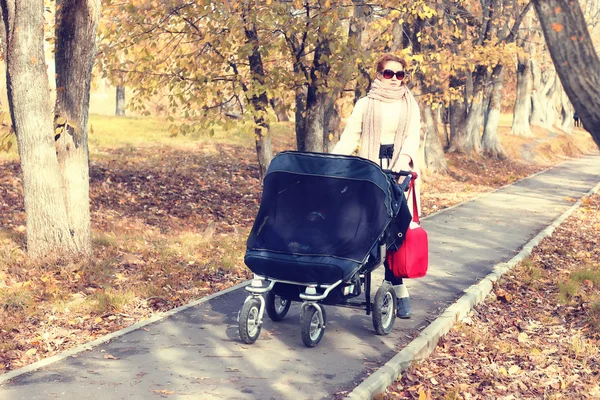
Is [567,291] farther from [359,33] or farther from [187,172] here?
[187,172]

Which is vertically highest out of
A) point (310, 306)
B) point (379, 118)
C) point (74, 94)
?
point (74, 94)

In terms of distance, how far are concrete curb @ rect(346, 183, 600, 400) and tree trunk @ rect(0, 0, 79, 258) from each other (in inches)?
168

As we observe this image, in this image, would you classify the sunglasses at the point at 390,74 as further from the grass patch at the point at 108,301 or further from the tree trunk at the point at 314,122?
the tree trunk at the point at 314,122

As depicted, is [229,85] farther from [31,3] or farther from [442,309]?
[442,309]

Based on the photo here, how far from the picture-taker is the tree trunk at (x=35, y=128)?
27.9 feet

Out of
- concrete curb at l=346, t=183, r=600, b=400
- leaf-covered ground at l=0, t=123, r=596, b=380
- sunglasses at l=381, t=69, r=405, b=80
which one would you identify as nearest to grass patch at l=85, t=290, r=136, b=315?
leaf-covered ground at l=0, t=123, r=596, b=380

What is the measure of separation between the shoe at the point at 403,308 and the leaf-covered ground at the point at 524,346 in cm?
49

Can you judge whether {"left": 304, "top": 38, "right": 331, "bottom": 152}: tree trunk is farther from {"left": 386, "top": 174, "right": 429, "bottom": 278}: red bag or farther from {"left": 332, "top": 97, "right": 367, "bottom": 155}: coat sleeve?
{"left": 386, "top": 174, "right": 429, "bottom": 278}: red bag

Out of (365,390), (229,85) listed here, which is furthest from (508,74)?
(365,390)

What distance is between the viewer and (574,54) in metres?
5.31

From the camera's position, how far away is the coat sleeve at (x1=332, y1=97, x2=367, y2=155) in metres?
7.34

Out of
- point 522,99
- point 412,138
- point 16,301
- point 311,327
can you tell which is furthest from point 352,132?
point 522,99

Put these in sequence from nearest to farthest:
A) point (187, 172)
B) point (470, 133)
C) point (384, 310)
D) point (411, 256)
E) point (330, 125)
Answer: point (411, 256) < point (384, 310) < point (330, 125) < point (187, 172) < point (470, 133)

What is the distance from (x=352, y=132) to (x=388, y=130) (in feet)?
1.09
